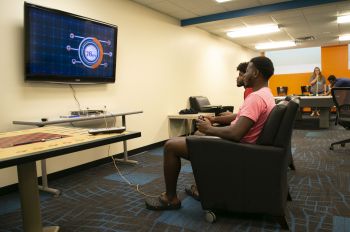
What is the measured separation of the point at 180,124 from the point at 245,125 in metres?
3.96

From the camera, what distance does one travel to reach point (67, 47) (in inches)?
132

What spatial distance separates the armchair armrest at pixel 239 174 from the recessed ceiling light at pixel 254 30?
5349 mm

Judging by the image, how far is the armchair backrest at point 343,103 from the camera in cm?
426

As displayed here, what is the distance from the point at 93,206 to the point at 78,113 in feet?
3.92

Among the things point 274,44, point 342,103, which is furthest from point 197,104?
point 274,44

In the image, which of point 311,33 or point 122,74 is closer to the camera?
point 122,74

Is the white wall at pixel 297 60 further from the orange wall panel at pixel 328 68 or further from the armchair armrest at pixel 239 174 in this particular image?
the armchair armrest at pixel 239 174

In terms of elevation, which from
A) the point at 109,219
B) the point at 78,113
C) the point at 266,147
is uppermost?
the point at 78,113

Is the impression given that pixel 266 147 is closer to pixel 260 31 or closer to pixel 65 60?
pixel 65 60

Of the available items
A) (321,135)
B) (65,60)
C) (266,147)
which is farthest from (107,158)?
(321,135)

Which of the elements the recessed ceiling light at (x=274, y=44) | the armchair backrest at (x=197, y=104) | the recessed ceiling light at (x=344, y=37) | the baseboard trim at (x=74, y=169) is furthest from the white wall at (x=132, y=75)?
the recessed ceiling light at (x=344, y=37)

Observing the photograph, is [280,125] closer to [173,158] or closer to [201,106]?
[173,158]

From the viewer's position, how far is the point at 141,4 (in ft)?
15.6

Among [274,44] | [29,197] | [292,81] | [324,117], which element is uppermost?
[274,44]
